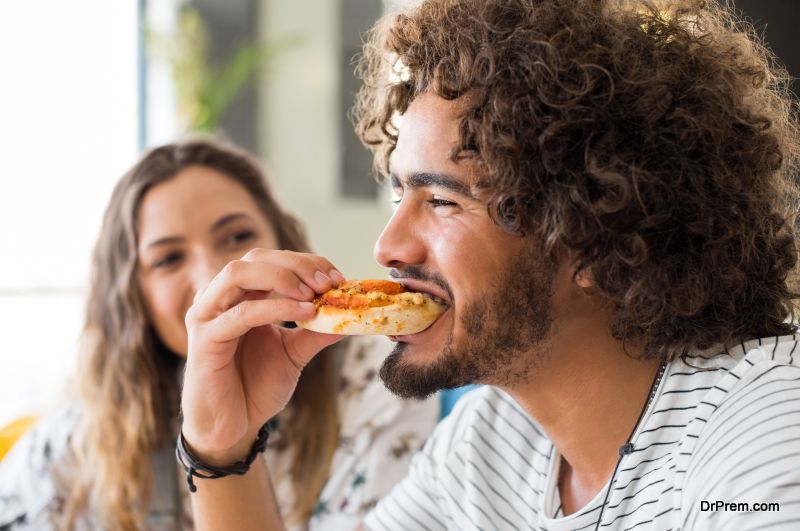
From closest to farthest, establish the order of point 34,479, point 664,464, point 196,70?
1. point 664,464
2. point 34,479
3. point 196,70

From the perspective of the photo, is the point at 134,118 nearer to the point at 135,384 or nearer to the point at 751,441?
the point at 135,384

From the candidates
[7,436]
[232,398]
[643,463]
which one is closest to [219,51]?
[7,436]

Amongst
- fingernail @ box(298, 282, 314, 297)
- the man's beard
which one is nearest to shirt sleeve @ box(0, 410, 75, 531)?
fingernail @ box(298, 282, 314, 297)

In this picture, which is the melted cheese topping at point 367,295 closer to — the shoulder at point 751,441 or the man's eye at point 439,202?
the man's eye at point 439,202

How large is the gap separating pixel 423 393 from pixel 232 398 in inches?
16.2

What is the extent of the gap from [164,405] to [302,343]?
3.00 ft

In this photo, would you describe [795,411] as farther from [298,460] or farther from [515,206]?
[298,460]

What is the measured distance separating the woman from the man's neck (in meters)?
0.83

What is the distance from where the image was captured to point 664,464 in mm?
1254

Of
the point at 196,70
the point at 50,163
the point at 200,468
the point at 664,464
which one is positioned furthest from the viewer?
the point at 196,70

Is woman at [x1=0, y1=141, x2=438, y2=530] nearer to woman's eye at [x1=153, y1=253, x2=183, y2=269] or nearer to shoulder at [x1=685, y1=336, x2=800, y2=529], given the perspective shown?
woman's eye at [x1=153, y1=253, x2=183, y2=269]

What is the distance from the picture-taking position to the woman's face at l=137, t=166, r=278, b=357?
2.25 m

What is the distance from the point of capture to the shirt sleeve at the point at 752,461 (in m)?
1.02

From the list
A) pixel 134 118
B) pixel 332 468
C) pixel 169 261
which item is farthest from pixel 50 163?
pixel 332 468
